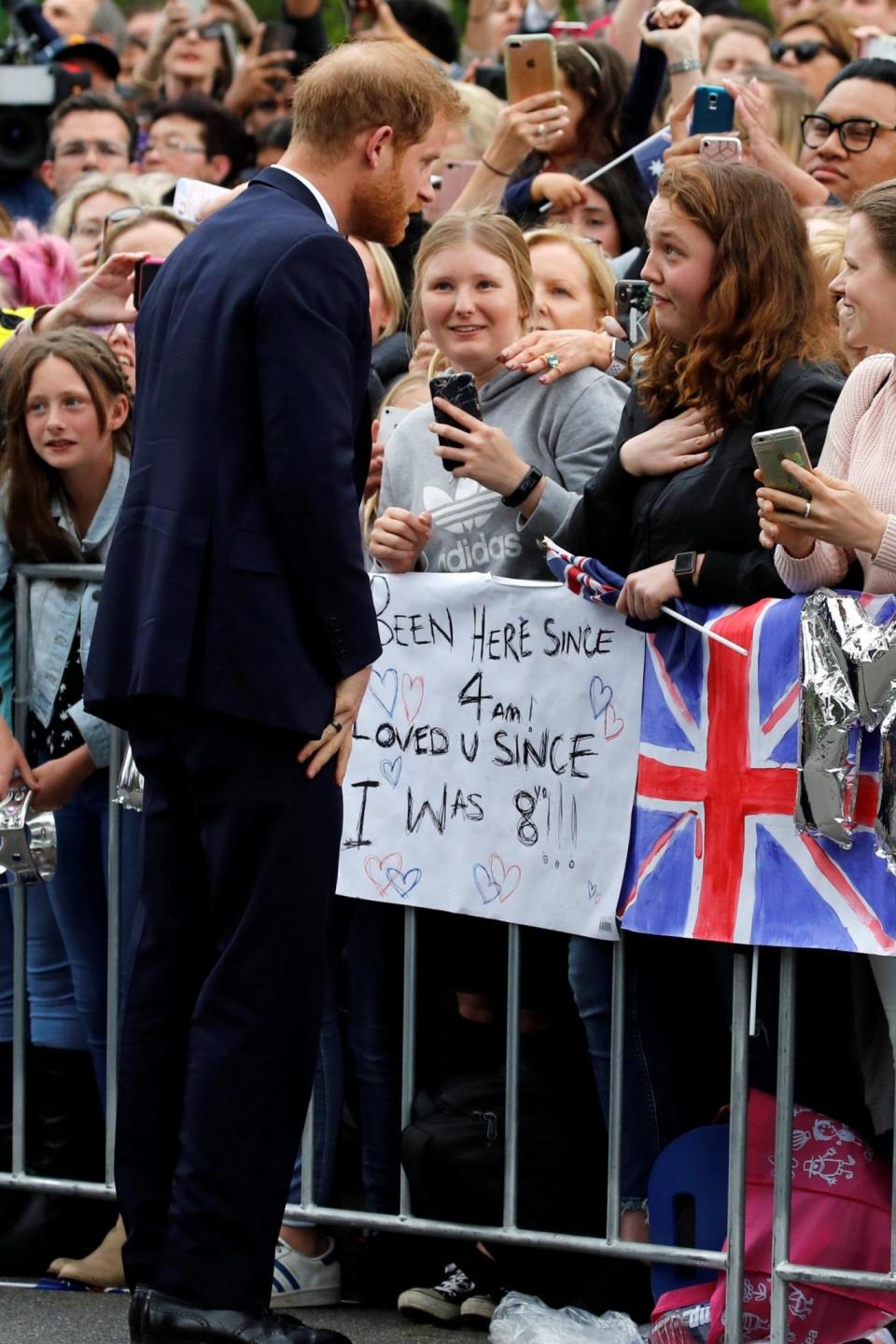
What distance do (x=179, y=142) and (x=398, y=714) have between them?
450cm

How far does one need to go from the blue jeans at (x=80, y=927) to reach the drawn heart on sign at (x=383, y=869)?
573 mm

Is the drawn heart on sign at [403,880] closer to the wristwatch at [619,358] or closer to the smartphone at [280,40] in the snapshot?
the wristwatch at [619,358]

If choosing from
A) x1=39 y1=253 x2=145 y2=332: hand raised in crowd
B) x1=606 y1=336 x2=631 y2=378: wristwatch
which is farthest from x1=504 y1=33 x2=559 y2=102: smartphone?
x1=606 y1=336 x2=631 y2=378: wristwatch

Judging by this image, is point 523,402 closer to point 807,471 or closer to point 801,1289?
point 807,471

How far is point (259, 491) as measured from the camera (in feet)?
11.6

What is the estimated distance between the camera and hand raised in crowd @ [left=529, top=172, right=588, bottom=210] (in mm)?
6008

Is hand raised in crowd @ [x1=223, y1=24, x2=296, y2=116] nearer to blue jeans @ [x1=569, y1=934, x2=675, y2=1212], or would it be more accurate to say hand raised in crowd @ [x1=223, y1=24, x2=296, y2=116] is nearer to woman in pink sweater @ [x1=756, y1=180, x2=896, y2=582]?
woman in pink sweater @ [x1=756, y1=180, x2=896, y2=582]

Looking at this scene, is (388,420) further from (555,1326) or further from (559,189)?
(555,1326)

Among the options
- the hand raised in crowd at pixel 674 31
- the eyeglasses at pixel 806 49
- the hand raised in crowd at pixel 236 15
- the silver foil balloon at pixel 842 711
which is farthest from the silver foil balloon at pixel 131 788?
the hand raised in crowd at pixel 236 15

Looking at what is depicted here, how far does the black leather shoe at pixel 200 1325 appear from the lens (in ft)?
11.6

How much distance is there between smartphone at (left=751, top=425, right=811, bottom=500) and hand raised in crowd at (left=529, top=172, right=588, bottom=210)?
2773 millimetres

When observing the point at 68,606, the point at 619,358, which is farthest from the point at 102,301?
the point at 619,358

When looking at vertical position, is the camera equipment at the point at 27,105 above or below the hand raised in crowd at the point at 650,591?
above

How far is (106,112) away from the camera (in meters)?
8.40
